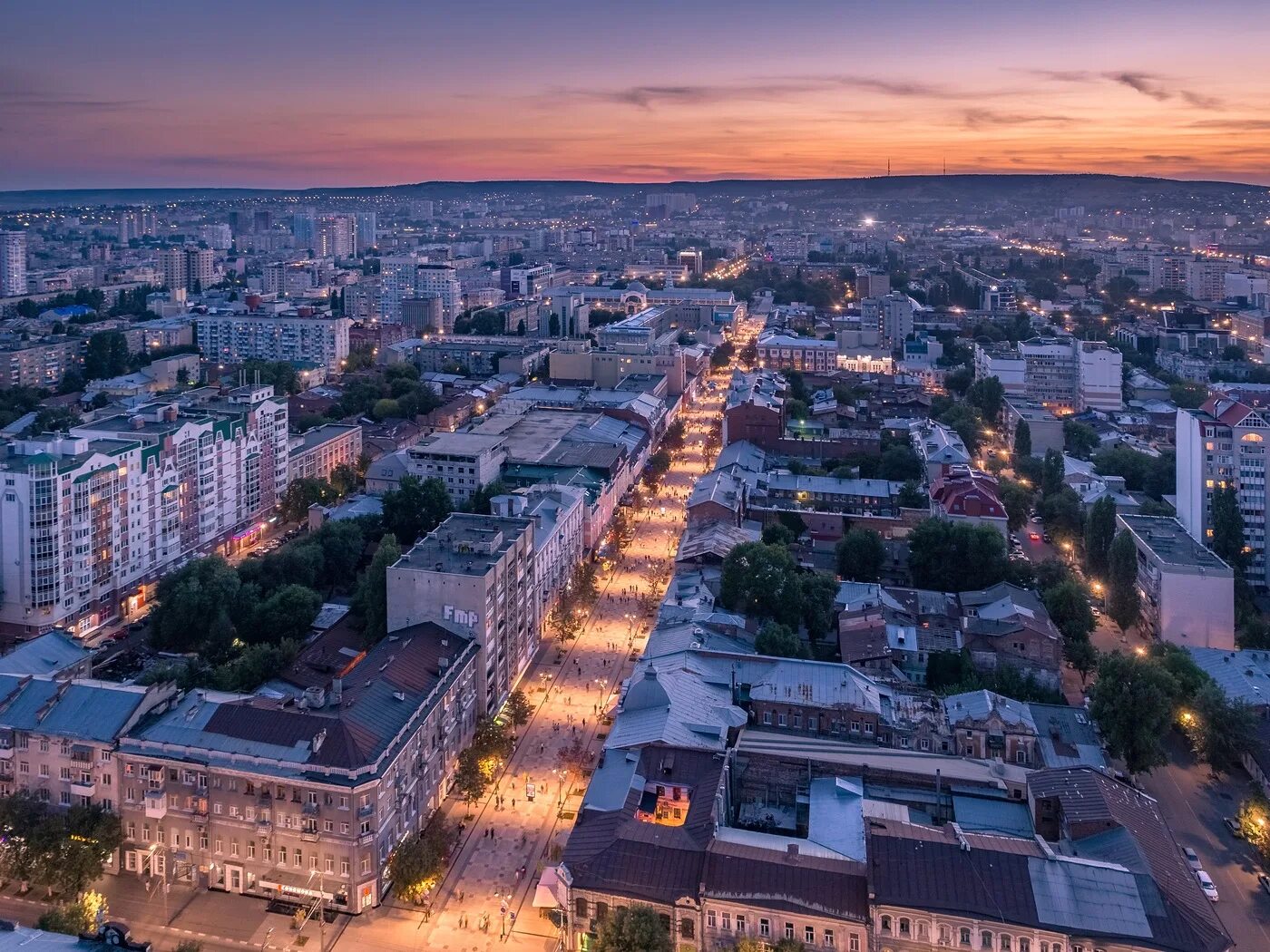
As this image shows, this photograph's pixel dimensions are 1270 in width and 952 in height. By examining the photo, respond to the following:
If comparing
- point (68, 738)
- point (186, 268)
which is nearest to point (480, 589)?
point (68, 738)

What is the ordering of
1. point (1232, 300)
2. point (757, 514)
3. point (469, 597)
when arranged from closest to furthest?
point (469, 597) < point (757, 514) < point (1232, 300)

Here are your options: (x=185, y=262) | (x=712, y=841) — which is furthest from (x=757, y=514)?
(x=185, y=262)

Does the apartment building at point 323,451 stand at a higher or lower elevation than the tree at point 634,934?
higher

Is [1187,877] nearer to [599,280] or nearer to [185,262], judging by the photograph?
[599,280]

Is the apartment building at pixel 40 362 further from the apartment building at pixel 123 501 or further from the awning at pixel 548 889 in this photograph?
the awning at pixel 548 889

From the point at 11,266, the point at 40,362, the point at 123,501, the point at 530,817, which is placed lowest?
the point at 530,817

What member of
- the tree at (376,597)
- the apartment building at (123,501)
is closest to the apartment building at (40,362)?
the apartment building at (123,501)

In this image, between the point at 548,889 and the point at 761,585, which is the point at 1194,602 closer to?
the point at 761,585
